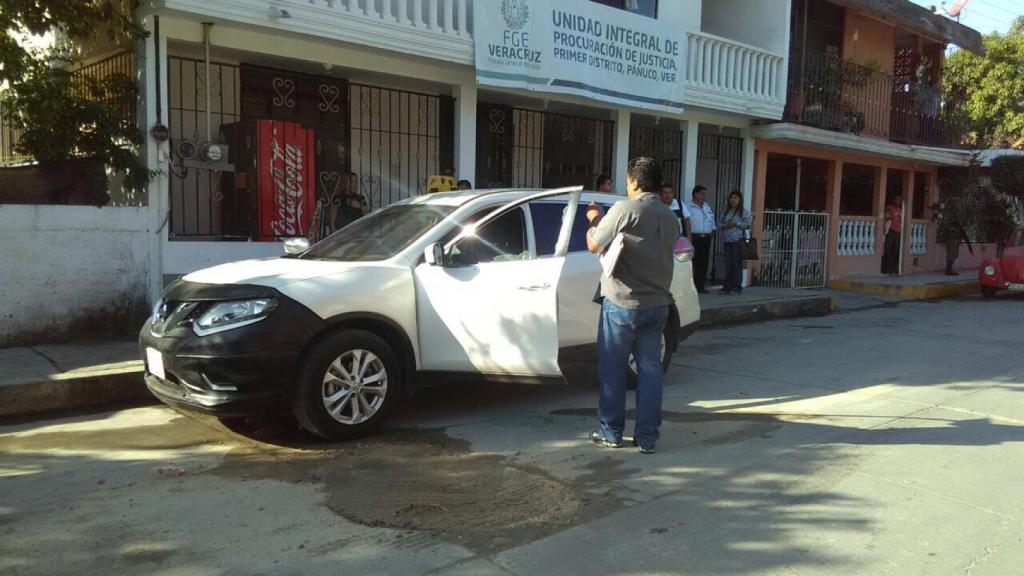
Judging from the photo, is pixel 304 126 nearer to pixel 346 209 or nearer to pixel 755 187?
pixel 346 209

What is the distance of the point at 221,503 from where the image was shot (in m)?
4.09

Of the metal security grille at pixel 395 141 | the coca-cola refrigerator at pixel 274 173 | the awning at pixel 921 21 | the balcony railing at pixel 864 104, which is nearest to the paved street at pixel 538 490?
the coca-cola refrigerator at pixel 274 173

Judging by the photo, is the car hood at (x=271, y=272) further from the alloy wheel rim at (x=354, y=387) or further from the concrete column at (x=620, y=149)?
the concrete column at (x=620, y=149)

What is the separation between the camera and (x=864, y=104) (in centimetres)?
1703

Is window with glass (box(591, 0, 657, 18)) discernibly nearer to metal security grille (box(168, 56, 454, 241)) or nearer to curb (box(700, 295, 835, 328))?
metal security grille (box(168, 56, 454, 241))

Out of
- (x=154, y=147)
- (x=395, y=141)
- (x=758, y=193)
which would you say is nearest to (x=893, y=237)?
(x=758, y=193)

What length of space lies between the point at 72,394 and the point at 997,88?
3032 cm

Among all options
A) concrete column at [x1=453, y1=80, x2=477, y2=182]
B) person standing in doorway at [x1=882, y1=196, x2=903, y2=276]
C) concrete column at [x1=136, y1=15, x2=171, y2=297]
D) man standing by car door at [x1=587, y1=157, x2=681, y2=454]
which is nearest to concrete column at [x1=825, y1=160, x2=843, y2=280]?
person standing in doorway at [x1=882, y1=196, x2=903, y2=276]

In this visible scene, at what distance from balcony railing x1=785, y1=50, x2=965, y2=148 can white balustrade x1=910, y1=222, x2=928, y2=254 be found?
1.99m

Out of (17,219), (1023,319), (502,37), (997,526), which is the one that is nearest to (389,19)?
(502,37)

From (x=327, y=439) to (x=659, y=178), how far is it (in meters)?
2.68

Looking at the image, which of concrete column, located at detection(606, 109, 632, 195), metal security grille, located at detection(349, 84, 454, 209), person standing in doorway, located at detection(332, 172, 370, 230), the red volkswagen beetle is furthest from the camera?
the red volkswagen beetle

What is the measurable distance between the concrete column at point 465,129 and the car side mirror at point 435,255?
5.46 metres

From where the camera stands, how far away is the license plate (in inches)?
196
